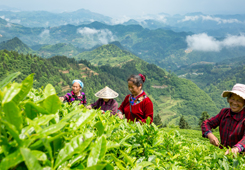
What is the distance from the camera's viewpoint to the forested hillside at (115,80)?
3501 inches

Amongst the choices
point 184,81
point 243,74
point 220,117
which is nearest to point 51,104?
point 220,117

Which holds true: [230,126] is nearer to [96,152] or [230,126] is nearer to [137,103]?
[137,103]

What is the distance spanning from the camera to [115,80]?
124000 millimetres

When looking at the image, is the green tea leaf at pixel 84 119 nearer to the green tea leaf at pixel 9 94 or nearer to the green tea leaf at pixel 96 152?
the green tea leaf at pixel 96 152

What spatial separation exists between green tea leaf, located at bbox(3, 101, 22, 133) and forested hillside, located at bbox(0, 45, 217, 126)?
8586 centimetres

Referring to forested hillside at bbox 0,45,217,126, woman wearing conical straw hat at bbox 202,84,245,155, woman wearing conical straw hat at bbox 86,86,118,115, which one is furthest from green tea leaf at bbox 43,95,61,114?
forested hillside at bbox 0,45,217,126

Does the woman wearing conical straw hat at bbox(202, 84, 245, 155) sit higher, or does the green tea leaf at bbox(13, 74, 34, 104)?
the green tea leaf at bbox(13, 74, 34, 104)

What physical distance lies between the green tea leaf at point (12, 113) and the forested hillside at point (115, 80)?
3380 inches

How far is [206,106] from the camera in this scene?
127500mm

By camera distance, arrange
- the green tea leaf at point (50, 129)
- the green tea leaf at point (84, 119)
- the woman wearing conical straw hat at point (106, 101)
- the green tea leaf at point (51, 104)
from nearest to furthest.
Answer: the green tea leaf at point (50, 129) → the green tea leaf at point (51, 104) → the green tea leaf at point (84, 119) → the woman wearing conical straw hat at point (106, 101)

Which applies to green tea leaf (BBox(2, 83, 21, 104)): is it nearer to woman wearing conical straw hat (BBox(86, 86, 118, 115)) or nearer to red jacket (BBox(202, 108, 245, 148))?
red jacket (BBox(202, 108, 245, 148))

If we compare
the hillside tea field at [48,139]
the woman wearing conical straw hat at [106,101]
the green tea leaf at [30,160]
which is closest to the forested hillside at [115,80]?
the woman wearing conical straw hat at [106,101]

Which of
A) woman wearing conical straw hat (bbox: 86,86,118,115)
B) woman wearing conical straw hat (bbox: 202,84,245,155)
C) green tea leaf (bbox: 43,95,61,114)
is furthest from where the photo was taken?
woman wearing conical straw hat (bbox: 86,86,118,115)

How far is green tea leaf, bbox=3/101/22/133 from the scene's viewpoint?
63cm
